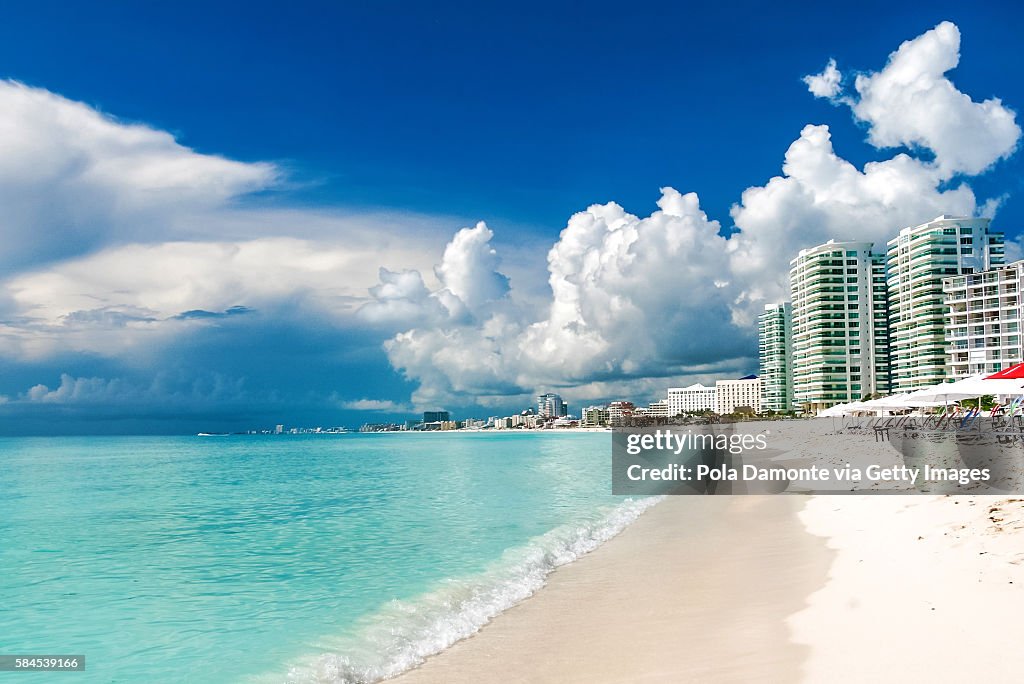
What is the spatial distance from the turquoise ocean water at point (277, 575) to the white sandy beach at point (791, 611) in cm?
110

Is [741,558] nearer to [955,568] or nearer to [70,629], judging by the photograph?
[955,568]

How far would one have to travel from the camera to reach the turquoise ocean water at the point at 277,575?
9.22 metres

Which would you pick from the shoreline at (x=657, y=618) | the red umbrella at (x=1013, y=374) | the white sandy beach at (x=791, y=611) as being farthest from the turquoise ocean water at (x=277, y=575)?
the red umbrella at (x=1013, y=374)

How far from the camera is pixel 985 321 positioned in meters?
99.6

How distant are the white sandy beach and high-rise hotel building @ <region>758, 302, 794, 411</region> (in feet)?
487

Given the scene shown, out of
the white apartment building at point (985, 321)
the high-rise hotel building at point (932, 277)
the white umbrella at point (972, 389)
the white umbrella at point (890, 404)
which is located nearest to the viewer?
the white umbrella at point (972, 389)

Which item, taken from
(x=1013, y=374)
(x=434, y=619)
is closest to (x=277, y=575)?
(x=434, y=619)

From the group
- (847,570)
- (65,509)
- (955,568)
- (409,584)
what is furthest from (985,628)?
(65,509)

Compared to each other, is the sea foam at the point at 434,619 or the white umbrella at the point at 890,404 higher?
the white umbrella at the point at 890,404

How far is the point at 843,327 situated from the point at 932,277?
68.3ft

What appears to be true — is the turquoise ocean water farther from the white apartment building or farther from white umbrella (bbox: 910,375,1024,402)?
the white apartment building

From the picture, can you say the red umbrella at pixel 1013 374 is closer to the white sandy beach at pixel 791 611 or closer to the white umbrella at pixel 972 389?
the white umbrella at pixel 972 389

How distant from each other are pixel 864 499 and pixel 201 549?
1697 centimetres

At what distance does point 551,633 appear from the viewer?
8.96 m
